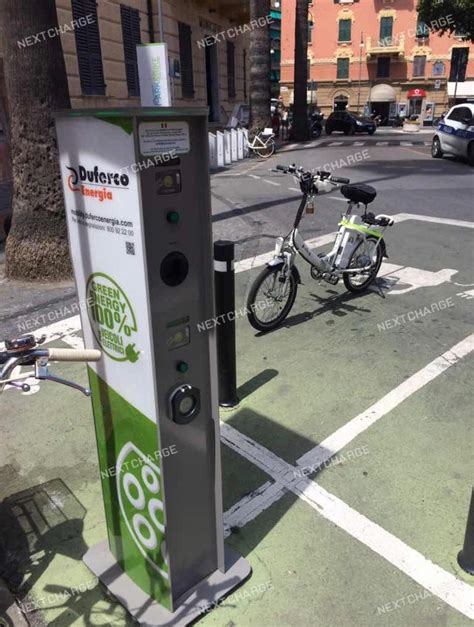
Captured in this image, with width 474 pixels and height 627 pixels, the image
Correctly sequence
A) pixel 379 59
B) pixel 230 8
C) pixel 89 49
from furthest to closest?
pixel 379 59 → pixel 230 8 → pixel 89 49

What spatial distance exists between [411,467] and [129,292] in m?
2.13

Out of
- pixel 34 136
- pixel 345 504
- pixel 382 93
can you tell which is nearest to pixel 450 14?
A: pixel 34 136

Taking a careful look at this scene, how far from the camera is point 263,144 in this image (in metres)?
19.0

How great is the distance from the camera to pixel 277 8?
163 feet

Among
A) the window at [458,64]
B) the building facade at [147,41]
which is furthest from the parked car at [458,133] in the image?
the window at [458,64]

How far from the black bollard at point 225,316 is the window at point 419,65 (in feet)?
173

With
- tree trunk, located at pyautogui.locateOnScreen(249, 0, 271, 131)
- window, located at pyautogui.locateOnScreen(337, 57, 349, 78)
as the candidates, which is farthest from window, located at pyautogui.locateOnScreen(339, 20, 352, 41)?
tree trunk, located at pyautogui.locateOnScreen(249, 0, 271, 131)

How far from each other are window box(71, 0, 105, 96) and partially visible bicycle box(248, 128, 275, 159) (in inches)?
250

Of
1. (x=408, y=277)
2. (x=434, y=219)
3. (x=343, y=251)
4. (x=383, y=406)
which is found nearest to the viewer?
(x=383, y=406)

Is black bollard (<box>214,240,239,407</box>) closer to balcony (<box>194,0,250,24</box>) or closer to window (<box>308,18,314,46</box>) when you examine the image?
balcony (<box>194,0,250,24</box>)

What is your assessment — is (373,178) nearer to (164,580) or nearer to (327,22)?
(164,580)

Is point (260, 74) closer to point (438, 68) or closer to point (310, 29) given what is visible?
point (310, 29)

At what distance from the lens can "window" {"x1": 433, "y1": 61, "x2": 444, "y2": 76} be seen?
47.4 m

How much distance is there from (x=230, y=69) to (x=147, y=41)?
299 inches
